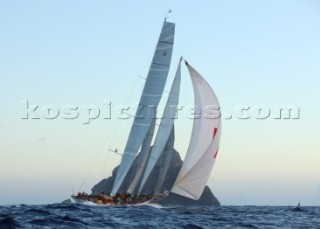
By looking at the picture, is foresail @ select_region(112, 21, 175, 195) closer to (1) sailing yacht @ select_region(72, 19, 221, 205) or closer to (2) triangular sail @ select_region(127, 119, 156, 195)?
(1) sailing yacht @ select_region(72, 19, 221, 205)

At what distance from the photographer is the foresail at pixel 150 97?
50906 millimetres

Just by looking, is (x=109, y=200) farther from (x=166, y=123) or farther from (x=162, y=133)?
(x=166, y=123)

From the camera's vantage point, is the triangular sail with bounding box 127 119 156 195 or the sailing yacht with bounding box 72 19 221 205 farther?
the triangular sail with bounding box 127 119 156 195

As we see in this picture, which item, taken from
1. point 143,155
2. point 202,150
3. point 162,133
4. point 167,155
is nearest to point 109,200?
point 143,155

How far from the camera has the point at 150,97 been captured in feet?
170

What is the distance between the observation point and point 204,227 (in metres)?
27.8

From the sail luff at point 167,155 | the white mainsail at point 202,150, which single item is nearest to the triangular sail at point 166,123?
the sail luff at point 167,155

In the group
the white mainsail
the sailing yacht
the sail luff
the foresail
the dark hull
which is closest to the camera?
the white mainsail

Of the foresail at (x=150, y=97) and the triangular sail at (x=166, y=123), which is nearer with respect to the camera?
the triangular sail at (x=166, y=123)

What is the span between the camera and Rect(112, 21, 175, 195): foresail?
5091 centimetres

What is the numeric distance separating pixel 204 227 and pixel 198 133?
17.1 metres

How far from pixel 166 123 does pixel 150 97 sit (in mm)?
3444

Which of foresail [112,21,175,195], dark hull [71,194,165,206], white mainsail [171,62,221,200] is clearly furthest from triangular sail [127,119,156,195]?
white mainsail [171,62,221,200]

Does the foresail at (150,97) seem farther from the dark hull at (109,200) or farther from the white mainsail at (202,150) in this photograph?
the white mainsail at (202,150)
